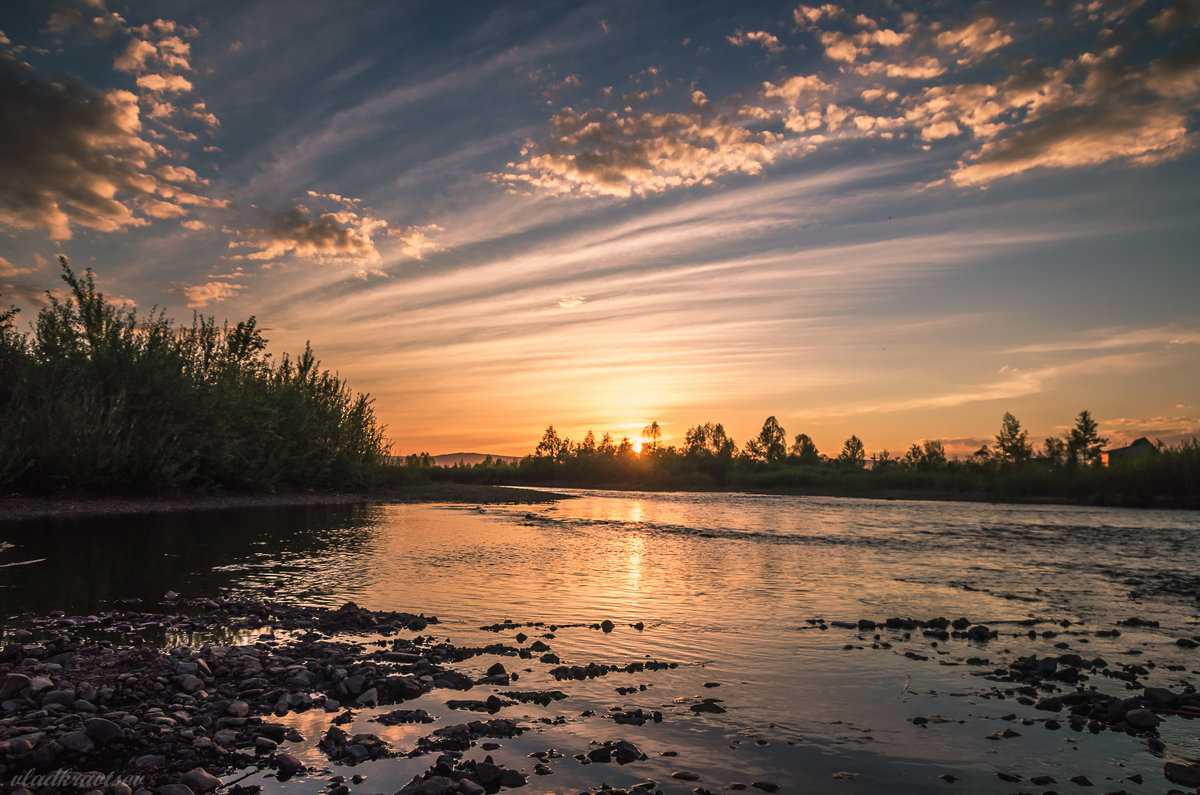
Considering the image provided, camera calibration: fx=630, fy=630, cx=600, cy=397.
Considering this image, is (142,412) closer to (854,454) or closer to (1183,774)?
(1183,774)

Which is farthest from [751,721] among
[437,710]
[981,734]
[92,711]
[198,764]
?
[92,711]

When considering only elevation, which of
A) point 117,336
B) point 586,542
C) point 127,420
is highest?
point 117,336

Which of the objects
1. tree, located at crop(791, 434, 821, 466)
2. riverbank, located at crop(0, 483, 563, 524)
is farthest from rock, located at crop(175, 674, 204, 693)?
tree, located at crop(791, 434, 821, 466)

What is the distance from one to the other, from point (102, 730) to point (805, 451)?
160 m

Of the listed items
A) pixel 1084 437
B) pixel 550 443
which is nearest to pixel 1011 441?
pixel 1084 437

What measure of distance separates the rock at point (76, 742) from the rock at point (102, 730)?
0.11 meters

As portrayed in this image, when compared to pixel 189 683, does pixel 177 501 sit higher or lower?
lower

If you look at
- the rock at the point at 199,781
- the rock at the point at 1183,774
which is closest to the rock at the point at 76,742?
the rock at the point at 199,781

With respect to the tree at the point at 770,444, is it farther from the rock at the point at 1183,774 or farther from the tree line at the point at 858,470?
the rock at the point at 1183,774

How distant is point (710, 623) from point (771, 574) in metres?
7.26

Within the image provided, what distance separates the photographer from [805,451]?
15575 centimetres

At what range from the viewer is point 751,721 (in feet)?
24.3

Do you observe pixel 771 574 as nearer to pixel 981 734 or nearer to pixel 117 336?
pixel 981 734

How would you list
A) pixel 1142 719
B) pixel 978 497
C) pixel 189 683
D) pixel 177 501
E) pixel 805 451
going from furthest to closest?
1. pixel 805 451
2. pixel 978 497
3. pixel 177 501
4. pixel 189 683
5. pixel 1142 719
